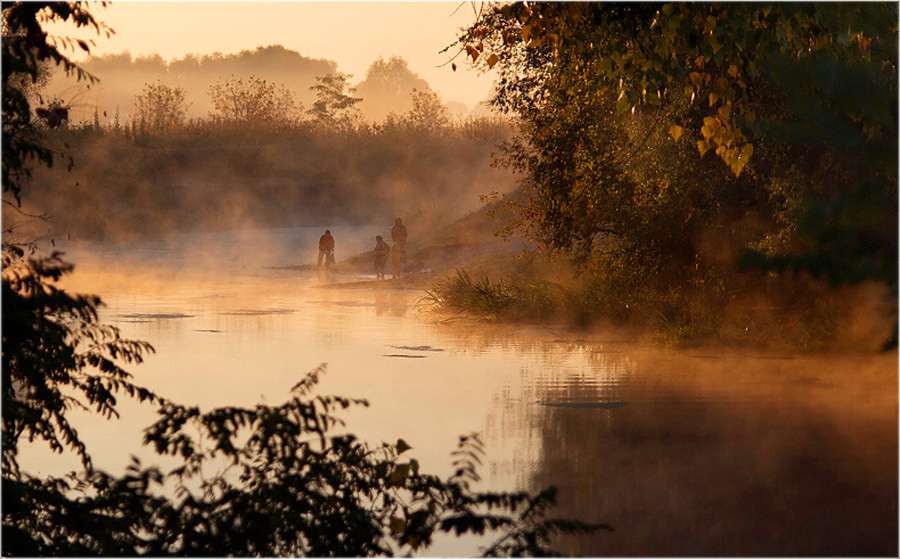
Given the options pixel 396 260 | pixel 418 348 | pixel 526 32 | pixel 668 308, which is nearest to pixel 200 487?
pixel 526 32

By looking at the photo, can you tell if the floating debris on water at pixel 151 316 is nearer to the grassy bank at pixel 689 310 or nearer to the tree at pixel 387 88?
the grassy bank at pixel 689 310

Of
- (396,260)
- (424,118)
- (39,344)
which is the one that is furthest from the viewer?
(424,118)

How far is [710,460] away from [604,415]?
7.23 feet

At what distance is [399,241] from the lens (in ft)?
107

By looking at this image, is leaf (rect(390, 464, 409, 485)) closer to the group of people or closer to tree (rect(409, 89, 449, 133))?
the group of people

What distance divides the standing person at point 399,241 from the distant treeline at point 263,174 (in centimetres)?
2264

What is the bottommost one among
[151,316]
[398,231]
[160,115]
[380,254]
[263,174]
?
[151,316]

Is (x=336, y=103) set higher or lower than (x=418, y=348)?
higher

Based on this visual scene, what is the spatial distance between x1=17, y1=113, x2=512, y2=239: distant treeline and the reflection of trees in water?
43.3m

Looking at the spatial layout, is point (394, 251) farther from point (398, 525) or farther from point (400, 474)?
A: point (398, 525)

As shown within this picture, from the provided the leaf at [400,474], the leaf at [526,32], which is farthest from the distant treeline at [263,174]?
the leaf at [400,474]

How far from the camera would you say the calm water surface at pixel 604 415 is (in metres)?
7.57

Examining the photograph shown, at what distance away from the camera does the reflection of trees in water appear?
7164 millimetres

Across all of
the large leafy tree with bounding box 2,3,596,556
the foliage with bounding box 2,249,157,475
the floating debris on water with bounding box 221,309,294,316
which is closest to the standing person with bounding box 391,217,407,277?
the floating debris on water with bounding box 221,309,294,316
